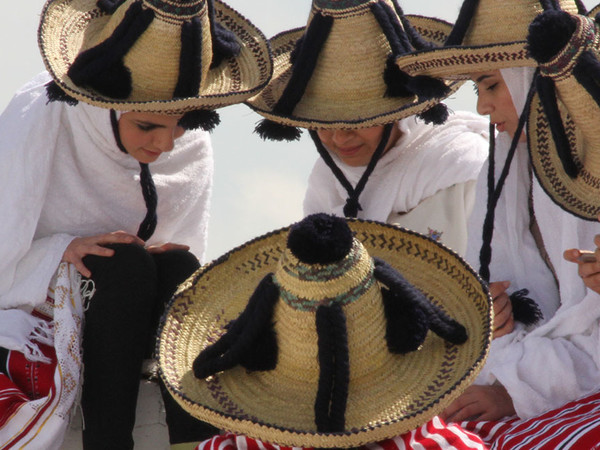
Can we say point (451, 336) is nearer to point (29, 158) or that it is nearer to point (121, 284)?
point (121, 284)

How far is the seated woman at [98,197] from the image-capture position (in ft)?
10.6

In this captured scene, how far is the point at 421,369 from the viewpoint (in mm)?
2260

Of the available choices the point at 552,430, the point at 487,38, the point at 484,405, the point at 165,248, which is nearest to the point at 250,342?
the point at 552,430

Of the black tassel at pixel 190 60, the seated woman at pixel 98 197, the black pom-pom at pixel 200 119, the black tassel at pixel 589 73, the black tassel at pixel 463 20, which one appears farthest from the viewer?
the black pom-pom at pixel 200 119

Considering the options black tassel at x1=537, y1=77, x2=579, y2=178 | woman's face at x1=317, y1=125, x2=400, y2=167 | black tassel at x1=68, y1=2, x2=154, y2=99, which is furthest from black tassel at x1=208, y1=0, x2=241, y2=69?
black tassel at x1=537, y1=77, x2=579, y2=178

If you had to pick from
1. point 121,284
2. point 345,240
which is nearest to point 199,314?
point 345,240

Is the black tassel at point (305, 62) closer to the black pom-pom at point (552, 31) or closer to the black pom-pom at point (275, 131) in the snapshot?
the black pom-pom at point (275, 131)

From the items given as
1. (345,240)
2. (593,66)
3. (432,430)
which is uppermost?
(593,66)

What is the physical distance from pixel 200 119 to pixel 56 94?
43 centimetres

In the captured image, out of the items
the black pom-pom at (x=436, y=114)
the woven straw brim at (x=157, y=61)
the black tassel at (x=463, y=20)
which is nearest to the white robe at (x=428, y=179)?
the black pom-pom at (x=436, y=114)

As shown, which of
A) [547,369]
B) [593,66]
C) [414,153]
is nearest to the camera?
[593,66]

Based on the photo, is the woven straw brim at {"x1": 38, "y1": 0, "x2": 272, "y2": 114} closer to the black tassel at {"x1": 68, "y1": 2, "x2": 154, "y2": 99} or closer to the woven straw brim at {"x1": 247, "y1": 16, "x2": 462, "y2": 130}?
the black tassel at {"x1": 68, "y1": 2, "x2": 154, "y2": 99}

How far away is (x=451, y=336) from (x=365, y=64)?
4.78 ft

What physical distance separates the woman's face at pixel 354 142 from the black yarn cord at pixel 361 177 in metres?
0.02
